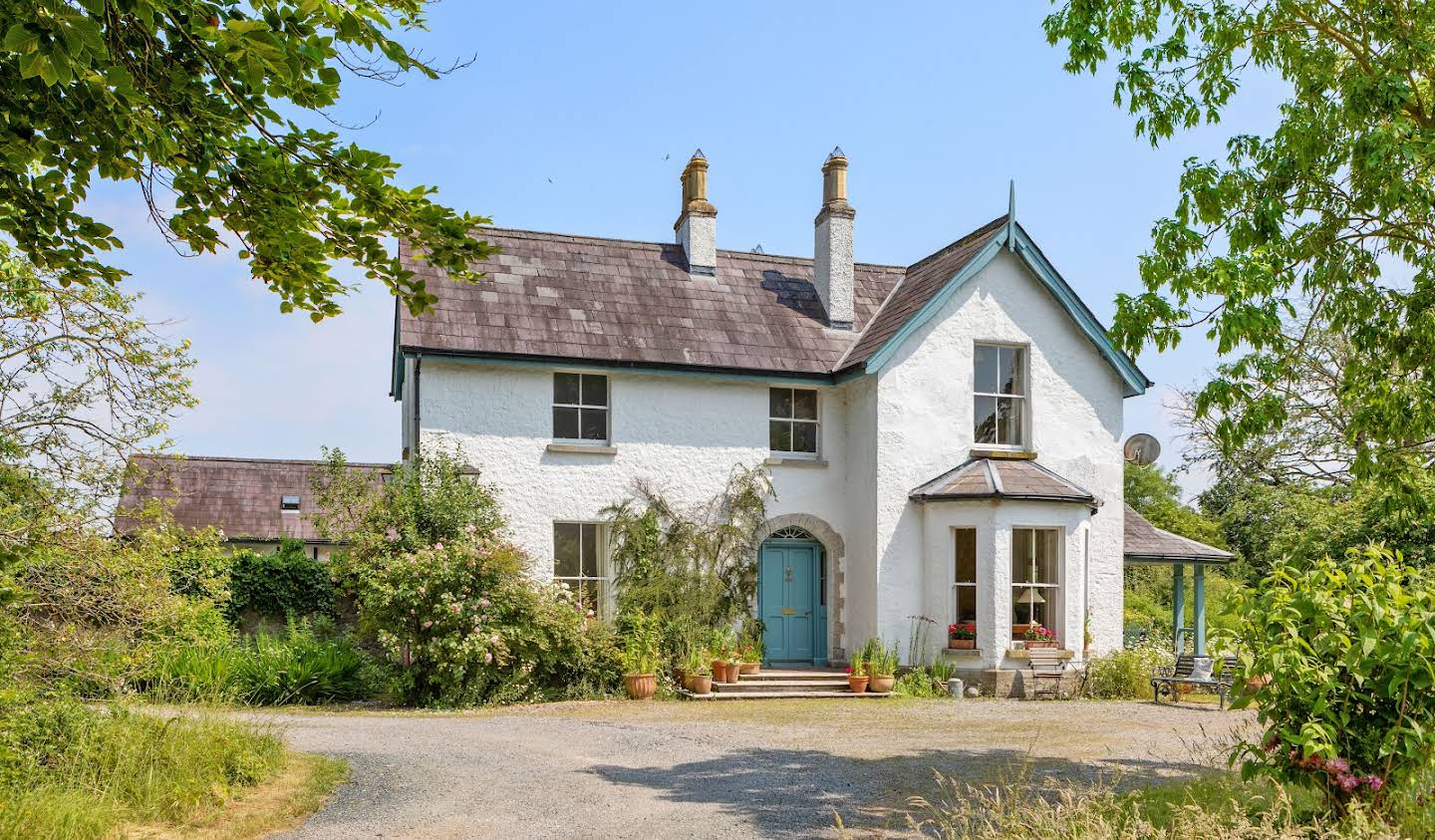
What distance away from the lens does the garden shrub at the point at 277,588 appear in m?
20.5

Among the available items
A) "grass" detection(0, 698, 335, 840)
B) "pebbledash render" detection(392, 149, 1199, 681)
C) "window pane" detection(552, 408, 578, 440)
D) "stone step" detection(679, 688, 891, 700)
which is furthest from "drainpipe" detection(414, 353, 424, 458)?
"grass" detection(0, 698, 335, 840)

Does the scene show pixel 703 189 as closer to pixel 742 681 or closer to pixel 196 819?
pixel 742 681

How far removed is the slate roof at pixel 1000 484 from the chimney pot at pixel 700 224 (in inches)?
224

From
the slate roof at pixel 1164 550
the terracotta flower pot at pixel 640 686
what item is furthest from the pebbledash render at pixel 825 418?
the terracotta flower pot at pixel 640 686

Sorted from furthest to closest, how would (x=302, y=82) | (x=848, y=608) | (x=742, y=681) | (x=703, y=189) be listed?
(x=703, y=189)
(x=848, y=608)
(x=742, y=681)
(x=302, y=82)

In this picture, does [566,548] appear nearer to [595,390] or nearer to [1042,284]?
[595,390]

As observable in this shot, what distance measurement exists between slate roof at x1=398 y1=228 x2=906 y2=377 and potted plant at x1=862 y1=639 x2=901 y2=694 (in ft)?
15.4

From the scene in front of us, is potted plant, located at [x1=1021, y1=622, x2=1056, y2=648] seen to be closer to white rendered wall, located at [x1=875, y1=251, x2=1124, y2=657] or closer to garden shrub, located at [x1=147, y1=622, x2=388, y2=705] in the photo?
white rendered wall, located at [x1=875, y1=251, x2=1124, y2=657]

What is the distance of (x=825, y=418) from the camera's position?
829 inches

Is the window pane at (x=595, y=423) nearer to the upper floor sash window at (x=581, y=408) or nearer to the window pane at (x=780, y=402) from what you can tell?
the upper floor sash window at (x=581, y=408)

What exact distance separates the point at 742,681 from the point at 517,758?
7.39m

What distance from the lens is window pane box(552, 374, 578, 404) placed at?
19719 mm

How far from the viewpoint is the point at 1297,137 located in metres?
10.4

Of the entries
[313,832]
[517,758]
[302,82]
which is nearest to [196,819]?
[313,832]
